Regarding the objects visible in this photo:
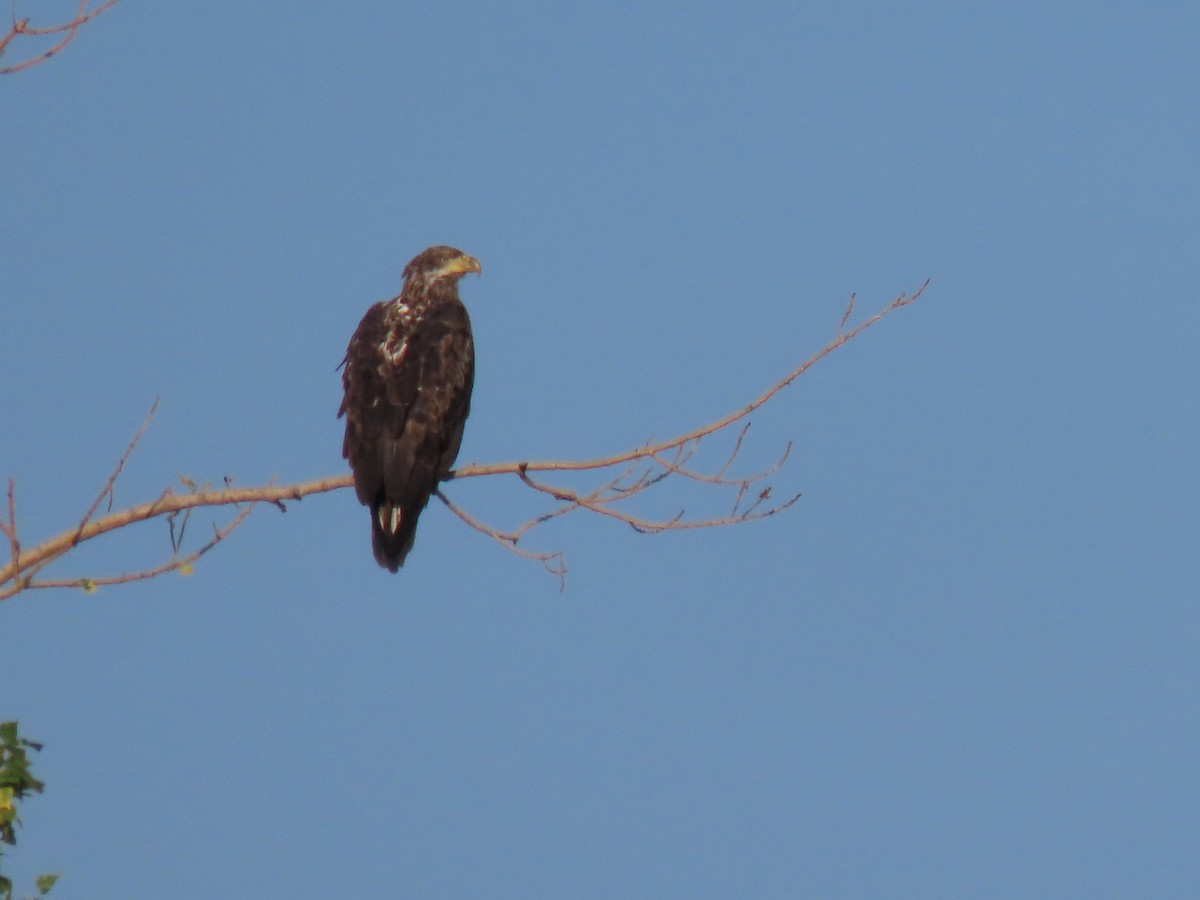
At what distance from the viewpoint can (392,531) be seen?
7.71m

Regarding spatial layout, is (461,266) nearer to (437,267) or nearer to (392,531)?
(437,267)

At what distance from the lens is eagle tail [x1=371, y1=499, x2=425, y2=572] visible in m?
7.71

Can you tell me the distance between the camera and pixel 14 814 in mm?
4613

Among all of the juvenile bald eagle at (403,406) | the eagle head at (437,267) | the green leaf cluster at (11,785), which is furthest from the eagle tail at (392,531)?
the green leaf cluster at (11,785)

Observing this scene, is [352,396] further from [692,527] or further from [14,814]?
[14,814]

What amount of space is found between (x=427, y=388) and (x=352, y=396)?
336mm

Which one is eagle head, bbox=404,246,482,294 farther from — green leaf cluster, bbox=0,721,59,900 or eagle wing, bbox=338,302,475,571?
green leaf cluster, bbox=0,721,59,900

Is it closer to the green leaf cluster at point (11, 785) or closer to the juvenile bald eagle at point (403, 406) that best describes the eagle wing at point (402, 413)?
the juvenile bald eagle at point (403, 406)

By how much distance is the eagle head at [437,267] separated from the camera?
28.5 feet

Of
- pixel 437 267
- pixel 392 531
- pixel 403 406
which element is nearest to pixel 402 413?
pixel 403 406

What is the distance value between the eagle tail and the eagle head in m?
1.39

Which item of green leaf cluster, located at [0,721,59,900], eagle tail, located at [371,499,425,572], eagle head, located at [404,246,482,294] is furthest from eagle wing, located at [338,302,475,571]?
green leaf cluster, located at [0,721,59,900]

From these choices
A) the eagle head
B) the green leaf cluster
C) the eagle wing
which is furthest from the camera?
the eagle head

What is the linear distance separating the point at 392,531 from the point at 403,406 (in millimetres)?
560
